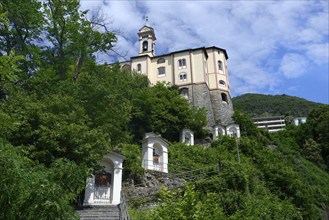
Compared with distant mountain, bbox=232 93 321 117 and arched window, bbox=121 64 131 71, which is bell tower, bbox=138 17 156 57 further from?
distant mountain, bbox=232 93 321 117

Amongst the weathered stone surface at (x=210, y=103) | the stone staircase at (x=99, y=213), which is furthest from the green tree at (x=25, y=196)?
the weathered stone surface at (x=210, y=103)

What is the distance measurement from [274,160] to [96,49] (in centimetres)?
1703

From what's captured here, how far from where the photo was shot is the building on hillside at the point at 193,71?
46656mm

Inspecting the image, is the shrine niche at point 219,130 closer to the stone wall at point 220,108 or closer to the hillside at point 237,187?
the hillside at point 237,187

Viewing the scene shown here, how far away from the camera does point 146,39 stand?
5238cm

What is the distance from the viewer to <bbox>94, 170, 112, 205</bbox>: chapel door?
51.5 ft

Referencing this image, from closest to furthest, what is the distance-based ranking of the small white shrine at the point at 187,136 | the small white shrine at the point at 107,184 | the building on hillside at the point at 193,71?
the small white shrine at the point at 107,184 < the small white shrine at the point at 187,136 < the building on hillside at the point at 193,71

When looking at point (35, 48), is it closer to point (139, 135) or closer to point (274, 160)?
point (139, 135)

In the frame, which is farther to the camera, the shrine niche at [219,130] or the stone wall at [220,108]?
the stone wall at [220,108]

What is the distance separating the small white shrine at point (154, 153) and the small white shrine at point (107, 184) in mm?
3116

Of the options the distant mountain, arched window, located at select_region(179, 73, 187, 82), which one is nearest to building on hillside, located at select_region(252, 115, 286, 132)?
the distant mountain

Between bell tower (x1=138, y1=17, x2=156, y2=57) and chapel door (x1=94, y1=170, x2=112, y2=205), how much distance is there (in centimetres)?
3713

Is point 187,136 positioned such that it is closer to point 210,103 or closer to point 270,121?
point 210,103

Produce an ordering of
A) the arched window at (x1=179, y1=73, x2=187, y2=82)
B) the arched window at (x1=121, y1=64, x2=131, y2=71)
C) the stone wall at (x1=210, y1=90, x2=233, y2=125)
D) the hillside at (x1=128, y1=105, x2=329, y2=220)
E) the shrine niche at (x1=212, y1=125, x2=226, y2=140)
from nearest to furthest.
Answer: the hillside at (x1=128, y1=105, x2=329, y2=220) → the shrine niche at (x1=212, y1=125, x2=226, y2=140) → the stone wall at (x1=210, y1=90, x2=233, y2=125) → the arched window at (x1=179, y1=73, x2=187, y2=82) → the arched window at (x1=121, y1=64, x2=131, y2=71)
